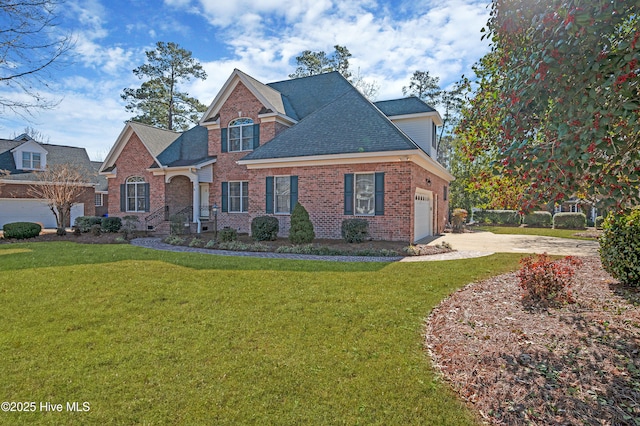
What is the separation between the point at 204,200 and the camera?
2027 centimetres


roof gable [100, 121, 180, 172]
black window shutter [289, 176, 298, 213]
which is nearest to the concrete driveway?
black window shutter [289, 176, 298, 213]

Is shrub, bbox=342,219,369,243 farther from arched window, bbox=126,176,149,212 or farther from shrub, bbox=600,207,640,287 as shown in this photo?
arched window, bbox=126,176,149,212

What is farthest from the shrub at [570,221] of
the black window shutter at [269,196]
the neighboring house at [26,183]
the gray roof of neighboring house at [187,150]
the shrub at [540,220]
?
the neighboring house at [26,183]

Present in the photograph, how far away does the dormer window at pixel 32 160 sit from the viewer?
25.1 metres

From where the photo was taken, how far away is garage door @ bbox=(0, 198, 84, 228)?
2378cm

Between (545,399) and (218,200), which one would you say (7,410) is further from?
(218,200)

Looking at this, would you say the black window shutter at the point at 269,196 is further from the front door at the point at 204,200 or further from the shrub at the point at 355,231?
the front door at the point at 204,200

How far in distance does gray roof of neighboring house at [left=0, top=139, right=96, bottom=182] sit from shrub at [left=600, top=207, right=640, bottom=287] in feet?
104

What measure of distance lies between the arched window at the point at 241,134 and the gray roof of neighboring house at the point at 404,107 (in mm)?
7018

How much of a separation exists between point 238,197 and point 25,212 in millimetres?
17966

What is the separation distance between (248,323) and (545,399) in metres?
3.51

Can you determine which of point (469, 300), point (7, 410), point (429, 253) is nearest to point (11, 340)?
point (7, 410)

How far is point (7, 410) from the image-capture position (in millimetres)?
2955

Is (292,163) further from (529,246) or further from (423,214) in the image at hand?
(529,246)
